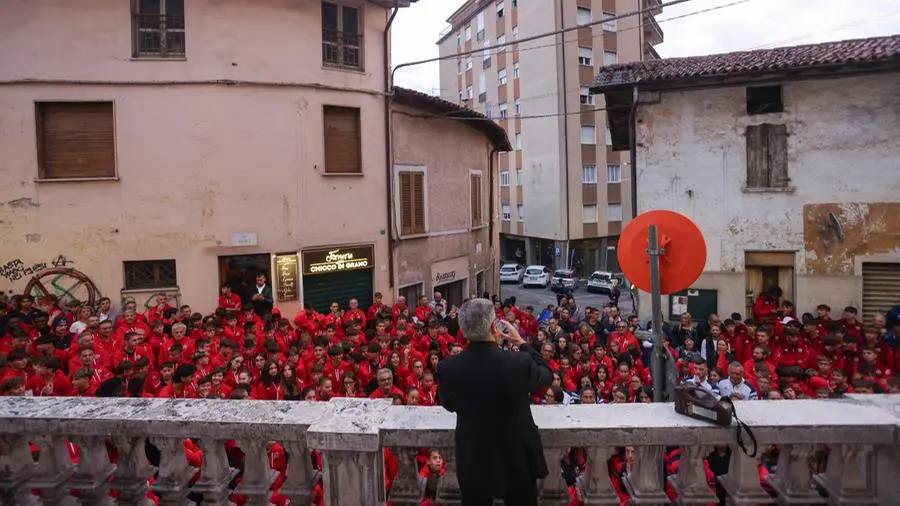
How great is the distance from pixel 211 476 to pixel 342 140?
42.8ft

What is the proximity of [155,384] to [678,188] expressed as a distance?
1202 centimetres

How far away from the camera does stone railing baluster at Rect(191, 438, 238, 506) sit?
3.06 metres

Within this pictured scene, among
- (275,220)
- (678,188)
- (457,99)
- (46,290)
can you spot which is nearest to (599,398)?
(678,188)

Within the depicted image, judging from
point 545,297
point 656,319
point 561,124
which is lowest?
point 545,297

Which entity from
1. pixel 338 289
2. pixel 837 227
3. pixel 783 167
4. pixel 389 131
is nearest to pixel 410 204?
pixel 389 131

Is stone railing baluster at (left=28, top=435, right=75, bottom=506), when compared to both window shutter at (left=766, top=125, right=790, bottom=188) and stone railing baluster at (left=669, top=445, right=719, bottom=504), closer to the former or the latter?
stone railing baluster at (left=669, top=445, right=719, bottom=504)

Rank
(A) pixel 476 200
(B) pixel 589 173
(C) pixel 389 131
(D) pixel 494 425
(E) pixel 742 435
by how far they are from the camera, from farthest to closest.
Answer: (B) pixel 589 173 → (A) pixel 476 200 → (C) pixel 389 131 → (E) pixel 742 435 → (D) pixel 494 425

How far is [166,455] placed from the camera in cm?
311

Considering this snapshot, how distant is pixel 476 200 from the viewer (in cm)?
2231

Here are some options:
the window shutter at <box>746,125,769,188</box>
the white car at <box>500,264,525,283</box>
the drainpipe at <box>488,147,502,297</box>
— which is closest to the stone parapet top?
the window shutter at <box>746,125,769,188</box>

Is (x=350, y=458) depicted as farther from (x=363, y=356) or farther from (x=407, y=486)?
(x=363, y=356)

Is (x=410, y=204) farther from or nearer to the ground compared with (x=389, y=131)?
nearer to the ground

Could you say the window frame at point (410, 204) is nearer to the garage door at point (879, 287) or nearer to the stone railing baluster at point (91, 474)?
the garage door at point (879, 287)

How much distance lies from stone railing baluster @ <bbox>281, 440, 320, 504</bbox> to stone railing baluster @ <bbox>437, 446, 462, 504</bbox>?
2.27 ft
